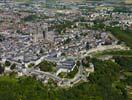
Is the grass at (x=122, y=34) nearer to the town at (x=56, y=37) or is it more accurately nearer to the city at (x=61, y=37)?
the city at (x=61, y=37)

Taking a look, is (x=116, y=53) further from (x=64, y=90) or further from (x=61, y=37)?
(x=64, y=90)

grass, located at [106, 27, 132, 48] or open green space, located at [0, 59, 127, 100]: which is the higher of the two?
open green space, located at [0, 59, 127, 100]

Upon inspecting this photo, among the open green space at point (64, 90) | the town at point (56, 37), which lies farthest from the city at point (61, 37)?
the open green space at point (64, 90)

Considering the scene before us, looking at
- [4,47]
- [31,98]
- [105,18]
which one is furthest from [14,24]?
[31,98]

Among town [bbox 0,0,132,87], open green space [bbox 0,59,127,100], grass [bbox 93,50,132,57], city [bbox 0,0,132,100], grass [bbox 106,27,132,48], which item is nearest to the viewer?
open green space [bbox 0,59,127,100]

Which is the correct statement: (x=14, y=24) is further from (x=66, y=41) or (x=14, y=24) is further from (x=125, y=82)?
(x=125, y=82)

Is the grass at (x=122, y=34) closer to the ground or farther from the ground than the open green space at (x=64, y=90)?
closer to the ground

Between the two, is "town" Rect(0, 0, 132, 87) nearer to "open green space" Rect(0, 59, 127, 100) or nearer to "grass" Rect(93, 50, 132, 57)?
"grass" Rect(93, 50, 132, 57)

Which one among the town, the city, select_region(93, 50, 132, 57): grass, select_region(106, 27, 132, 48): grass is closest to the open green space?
the city

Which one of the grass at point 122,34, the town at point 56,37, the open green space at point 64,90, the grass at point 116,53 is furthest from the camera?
the grass at point 122,34

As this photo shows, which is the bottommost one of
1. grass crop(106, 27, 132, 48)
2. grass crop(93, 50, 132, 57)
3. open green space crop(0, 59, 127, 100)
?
grass crop(106, 27, 132, 48)

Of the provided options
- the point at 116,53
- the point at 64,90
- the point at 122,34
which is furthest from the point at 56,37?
the point at 64,90
